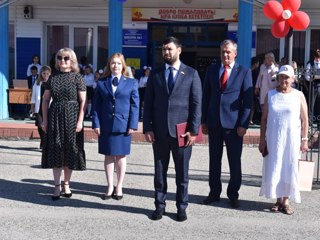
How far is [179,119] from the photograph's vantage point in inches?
243

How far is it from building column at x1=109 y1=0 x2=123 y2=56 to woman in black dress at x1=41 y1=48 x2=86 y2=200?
262 inches

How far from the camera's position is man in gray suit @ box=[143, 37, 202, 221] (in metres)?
6.14

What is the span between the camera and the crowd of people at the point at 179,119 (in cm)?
620

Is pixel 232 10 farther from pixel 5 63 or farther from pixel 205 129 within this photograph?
pixel 205 129

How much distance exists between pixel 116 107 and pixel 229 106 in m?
1.34

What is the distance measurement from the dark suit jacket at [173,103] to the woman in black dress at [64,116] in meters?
1.09

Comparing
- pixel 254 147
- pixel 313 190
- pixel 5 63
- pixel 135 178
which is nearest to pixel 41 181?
pixel 135 178

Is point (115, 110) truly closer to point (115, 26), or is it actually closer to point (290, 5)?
point (290, 5)

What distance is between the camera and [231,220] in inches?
248

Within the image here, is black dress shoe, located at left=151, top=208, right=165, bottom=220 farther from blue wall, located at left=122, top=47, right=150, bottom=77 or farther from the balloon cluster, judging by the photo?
blue wall, located at left=122, top=47, right=150, bottom=77

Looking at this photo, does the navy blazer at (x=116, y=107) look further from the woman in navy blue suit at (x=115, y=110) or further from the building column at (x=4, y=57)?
the building column at (x=4, y=57)

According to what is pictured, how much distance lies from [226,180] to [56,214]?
2.79 m

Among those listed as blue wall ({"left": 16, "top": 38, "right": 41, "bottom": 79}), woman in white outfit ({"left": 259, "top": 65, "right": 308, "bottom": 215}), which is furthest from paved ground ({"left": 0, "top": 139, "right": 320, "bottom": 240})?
blue wall ({"left": 16, "top": 38, "right": 41, "bottom": 79})

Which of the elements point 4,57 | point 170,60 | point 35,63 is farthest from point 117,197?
point 35,63
